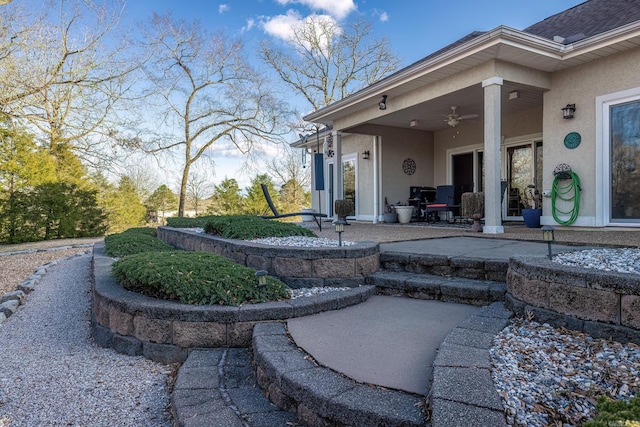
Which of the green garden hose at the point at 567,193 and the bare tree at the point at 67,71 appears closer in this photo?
the green garden hose at the point at 567,193

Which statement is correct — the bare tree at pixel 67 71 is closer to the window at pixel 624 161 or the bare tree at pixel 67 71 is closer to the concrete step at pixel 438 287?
the concrete step at pixel 438 287

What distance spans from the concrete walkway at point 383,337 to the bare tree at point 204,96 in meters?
13.8

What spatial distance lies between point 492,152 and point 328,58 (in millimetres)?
14127

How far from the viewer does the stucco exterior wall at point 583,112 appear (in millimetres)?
4895

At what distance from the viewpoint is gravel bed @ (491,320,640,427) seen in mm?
1217

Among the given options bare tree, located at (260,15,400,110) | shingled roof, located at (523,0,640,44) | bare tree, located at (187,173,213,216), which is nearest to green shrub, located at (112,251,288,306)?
shingled roof, located at (523,0,640,44)

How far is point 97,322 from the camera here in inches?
113

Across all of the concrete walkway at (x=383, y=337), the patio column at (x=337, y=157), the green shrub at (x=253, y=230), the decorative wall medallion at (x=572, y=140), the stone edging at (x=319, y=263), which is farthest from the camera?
the patio column at (x=337, y=157)

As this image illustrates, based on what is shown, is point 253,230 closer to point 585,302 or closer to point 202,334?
point 202,334

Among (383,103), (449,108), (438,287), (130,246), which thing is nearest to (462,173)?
(449,108)

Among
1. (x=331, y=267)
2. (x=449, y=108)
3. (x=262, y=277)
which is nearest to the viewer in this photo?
(x=262, y=277)

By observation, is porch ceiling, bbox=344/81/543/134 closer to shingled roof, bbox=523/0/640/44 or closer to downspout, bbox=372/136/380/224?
downspout, bbox=372/136/380/224

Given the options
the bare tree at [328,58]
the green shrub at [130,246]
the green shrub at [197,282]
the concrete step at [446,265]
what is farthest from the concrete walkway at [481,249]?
the bare tree at [328,58]

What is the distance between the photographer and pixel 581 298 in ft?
6.18
